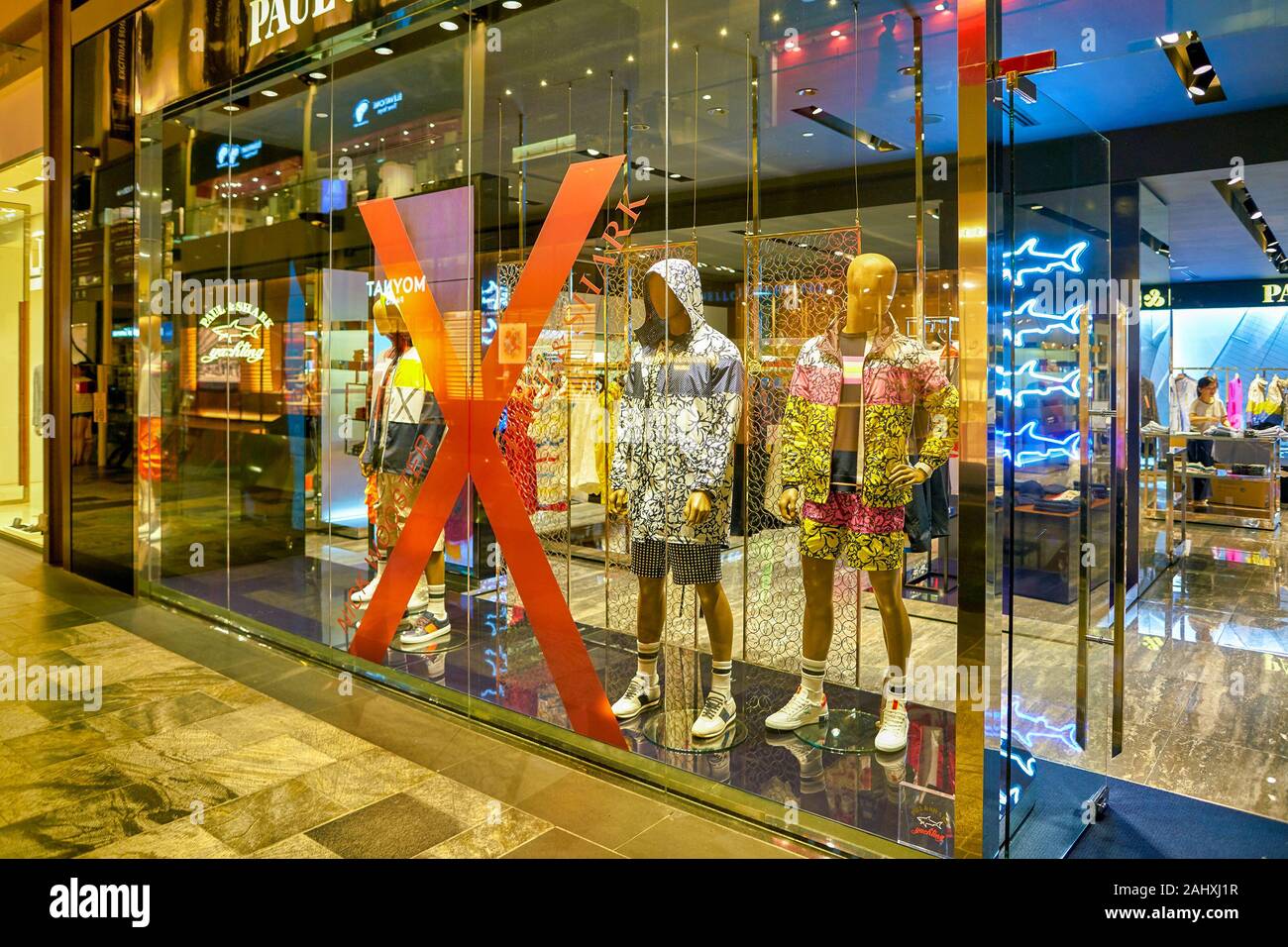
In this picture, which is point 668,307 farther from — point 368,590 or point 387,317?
point 368,590

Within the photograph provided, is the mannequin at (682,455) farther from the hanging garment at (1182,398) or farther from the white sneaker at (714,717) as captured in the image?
the hanging garment at (1182,398)

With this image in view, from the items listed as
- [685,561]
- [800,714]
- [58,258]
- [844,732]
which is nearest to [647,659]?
[685,561]

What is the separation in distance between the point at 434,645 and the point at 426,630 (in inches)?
3.7

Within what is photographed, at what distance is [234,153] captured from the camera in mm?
4895

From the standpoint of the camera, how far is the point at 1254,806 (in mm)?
2605

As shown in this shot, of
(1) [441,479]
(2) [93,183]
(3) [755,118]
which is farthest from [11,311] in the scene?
(3) [755,118]

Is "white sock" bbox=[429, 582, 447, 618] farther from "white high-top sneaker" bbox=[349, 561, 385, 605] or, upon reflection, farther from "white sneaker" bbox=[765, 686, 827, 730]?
"white sneaker" bbox=[765, 686, 827, 730]

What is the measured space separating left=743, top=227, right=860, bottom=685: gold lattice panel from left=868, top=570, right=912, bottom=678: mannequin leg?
0.36 meters

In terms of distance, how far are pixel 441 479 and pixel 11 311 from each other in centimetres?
615

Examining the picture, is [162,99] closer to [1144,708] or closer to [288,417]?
[288,417]

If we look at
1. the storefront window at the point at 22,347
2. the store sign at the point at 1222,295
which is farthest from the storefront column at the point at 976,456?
the storefront window at the point at 22,347

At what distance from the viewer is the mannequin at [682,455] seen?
9.39ft

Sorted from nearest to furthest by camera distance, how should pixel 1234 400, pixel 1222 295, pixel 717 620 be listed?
1. pixel 717 620
2. pixel 1234 400
3. pixel 1222 295

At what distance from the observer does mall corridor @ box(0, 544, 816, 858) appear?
7.95 feet
